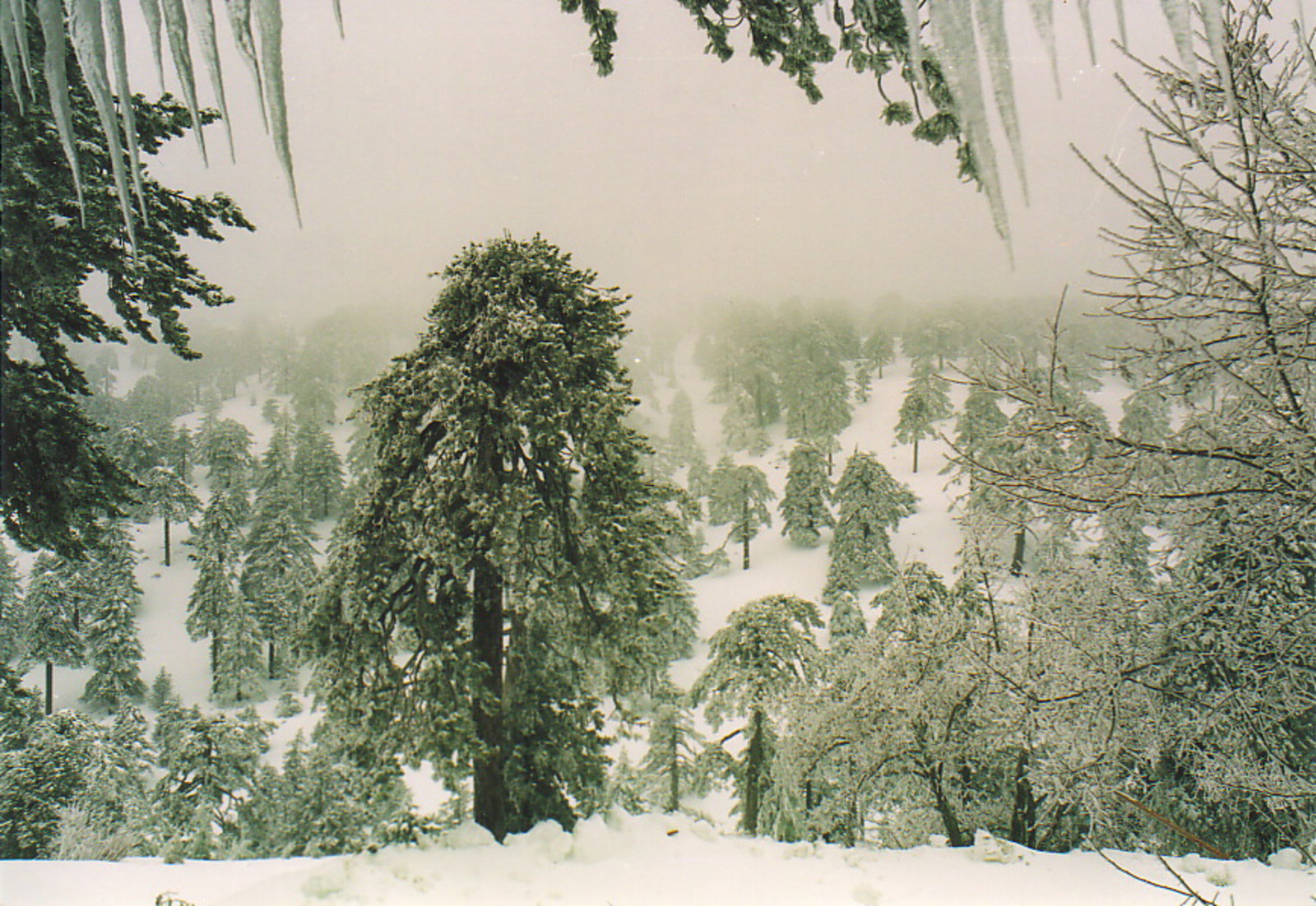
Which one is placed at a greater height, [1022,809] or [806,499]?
[806,499]

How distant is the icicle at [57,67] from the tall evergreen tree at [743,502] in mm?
45435

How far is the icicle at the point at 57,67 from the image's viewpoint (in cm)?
93

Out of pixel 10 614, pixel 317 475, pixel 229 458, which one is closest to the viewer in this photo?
pixel 10 614

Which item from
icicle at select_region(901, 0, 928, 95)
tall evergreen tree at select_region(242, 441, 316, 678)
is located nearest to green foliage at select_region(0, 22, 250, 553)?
icicle at select_region(901, 0, 928, 95)

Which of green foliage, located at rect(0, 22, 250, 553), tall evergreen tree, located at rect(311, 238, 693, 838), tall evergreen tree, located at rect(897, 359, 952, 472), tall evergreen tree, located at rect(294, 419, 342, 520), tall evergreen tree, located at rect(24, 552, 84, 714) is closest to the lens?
green foliage, located at rect(0, 22, 250, 553)

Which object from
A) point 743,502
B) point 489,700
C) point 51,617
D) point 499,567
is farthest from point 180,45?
point 51,617

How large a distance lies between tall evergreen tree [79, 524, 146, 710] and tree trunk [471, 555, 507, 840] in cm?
3601

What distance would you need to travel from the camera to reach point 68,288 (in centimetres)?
541

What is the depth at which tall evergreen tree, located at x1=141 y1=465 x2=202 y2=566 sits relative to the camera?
48469 mm

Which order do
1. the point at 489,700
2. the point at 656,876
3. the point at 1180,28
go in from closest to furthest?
the point at 1180,28 → the point at 656,876 → the point at 489,700

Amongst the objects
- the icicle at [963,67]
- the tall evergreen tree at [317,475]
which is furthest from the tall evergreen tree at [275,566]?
the icicle at [963,67]

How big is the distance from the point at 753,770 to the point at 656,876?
14459 mm

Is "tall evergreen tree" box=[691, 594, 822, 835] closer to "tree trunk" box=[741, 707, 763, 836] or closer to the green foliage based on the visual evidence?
"tree trunk" box=[741, 707, 763, 836]

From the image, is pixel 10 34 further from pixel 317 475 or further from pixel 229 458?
pixel 229 458
